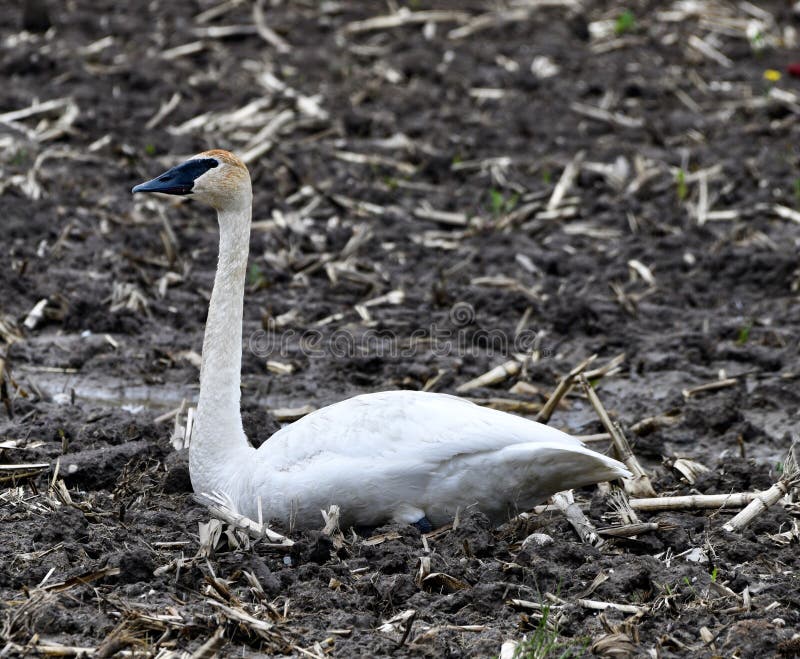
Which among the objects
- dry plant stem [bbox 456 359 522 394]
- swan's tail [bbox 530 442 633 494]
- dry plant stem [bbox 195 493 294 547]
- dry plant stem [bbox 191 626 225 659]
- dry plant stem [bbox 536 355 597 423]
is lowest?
dry plant stem [bbox 456 359 522 394]

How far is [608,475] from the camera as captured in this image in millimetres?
5602

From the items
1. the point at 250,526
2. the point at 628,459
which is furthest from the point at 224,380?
the point at 628,459

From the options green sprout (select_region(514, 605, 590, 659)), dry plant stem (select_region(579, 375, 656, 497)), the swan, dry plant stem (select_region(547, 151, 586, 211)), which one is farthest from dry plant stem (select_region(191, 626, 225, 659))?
dry plant stem (select_region(547, 151, 586, 211))

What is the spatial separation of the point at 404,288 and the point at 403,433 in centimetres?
381

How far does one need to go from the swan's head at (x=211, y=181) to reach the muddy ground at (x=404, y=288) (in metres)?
1.32

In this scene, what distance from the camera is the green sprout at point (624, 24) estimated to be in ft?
47.8

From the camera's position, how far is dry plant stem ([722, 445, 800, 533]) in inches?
227

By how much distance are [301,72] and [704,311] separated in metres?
5.76

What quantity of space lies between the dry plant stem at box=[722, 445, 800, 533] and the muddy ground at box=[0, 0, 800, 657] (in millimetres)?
95

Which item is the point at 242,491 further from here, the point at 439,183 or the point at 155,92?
the point at 155,92

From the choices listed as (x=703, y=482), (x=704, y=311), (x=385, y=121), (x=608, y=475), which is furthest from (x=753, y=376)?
(x=385, y=121)

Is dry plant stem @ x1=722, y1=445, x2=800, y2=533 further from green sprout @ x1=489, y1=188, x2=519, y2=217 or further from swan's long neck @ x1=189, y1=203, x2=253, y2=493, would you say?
green sprout @ x1=489, y1=188, x2=519, y2=217

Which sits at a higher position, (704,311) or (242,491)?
(242,491)

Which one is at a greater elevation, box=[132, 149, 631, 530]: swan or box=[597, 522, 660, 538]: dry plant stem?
box=[132, 149, 631, 530]: swan
